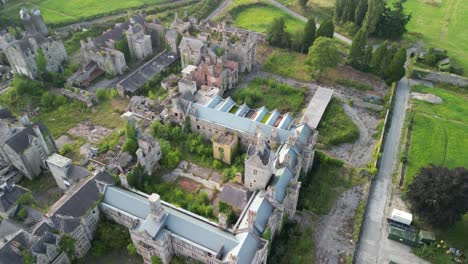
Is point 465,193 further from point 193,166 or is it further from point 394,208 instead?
point 193,166

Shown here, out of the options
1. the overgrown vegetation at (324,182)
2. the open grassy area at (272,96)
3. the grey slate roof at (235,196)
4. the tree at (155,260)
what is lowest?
the overgrown vegetation at (324,182)

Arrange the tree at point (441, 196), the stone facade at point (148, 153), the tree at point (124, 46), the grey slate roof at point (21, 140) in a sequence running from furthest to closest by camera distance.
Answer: the tree at point (124, 46)
the stone facade at point (148, 153)
the grey slate roof at point (21, 140)
the tree at point (441, 196)

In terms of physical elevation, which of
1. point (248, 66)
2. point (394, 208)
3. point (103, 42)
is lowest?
point (394, 208)

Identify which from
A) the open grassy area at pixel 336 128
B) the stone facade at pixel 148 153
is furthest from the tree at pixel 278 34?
the stone facade at pixel 148 153

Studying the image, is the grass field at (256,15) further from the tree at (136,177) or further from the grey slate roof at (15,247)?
the grey slate roof at (15,247)

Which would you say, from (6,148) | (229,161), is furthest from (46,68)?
(229,161)

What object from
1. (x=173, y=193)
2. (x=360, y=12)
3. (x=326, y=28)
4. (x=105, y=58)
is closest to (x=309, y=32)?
(x=326, y=28)

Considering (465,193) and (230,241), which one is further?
(465,193)
